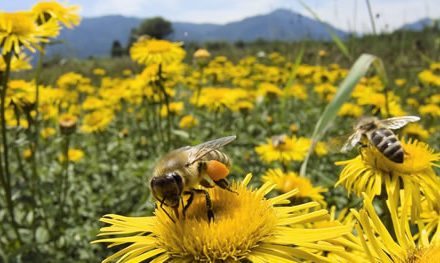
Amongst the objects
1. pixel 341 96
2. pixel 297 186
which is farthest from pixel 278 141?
pixel 341 96

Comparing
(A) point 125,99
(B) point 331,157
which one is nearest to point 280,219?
(B) point 331,157

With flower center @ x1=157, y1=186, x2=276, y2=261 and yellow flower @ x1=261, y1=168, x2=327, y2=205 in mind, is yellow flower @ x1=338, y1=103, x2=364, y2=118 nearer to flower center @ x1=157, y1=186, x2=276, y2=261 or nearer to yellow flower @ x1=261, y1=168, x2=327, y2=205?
yellow flower @ x1=261, y1=168, x2=327, y2=205

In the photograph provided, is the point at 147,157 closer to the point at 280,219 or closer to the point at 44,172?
the point at 44,172

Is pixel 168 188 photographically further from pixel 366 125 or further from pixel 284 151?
pixel 284 151

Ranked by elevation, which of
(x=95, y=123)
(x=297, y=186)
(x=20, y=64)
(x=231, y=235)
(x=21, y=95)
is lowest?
(x=95, y=123)

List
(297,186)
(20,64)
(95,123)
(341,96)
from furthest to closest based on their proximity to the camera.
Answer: (95,123)
(20,64)
(297,186)
(341,96)

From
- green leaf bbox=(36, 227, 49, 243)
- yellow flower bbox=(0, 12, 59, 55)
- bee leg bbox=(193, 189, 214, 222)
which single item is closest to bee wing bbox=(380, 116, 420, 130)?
bee leg bbox=(193, 189, 214, 222)

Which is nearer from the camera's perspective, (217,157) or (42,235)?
(217,157)
